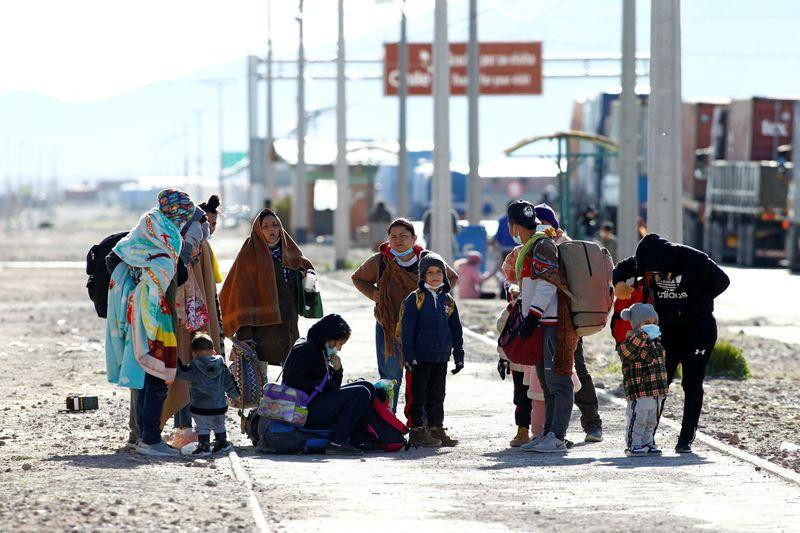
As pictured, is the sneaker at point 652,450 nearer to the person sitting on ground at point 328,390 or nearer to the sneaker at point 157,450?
the person sitting on ground at point 328,390

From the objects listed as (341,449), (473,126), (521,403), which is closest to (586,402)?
(521,403)

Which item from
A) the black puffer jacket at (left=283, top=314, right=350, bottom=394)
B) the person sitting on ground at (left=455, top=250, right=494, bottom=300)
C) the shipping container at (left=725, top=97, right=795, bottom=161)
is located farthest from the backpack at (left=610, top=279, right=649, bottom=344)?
the shipping container at (left=725, top=97, right=795, bottom=161)

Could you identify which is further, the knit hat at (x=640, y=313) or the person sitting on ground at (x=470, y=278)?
the person sitting on ground at (x=470, y=278)

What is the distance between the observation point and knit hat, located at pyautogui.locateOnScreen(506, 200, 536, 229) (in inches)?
449

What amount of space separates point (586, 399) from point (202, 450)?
2612 mm

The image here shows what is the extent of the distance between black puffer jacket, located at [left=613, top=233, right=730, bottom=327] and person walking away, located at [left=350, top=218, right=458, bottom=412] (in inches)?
59.4

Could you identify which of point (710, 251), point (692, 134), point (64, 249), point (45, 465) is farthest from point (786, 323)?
point (64, 249)

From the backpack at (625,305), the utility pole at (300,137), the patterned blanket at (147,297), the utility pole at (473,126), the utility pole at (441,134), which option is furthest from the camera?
the utility pole at (300,137)

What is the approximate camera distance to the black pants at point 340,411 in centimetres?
1153

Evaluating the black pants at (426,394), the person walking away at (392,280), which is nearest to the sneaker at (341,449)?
the black pants at (426,394)

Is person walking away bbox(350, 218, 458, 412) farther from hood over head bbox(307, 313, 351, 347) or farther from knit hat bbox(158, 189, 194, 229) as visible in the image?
knit hat bbox(158, 189, 194, 229)

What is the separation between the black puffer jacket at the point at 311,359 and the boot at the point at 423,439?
0.64 metres

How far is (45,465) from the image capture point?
10648 millimetres

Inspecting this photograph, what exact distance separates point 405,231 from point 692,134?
39.1m
